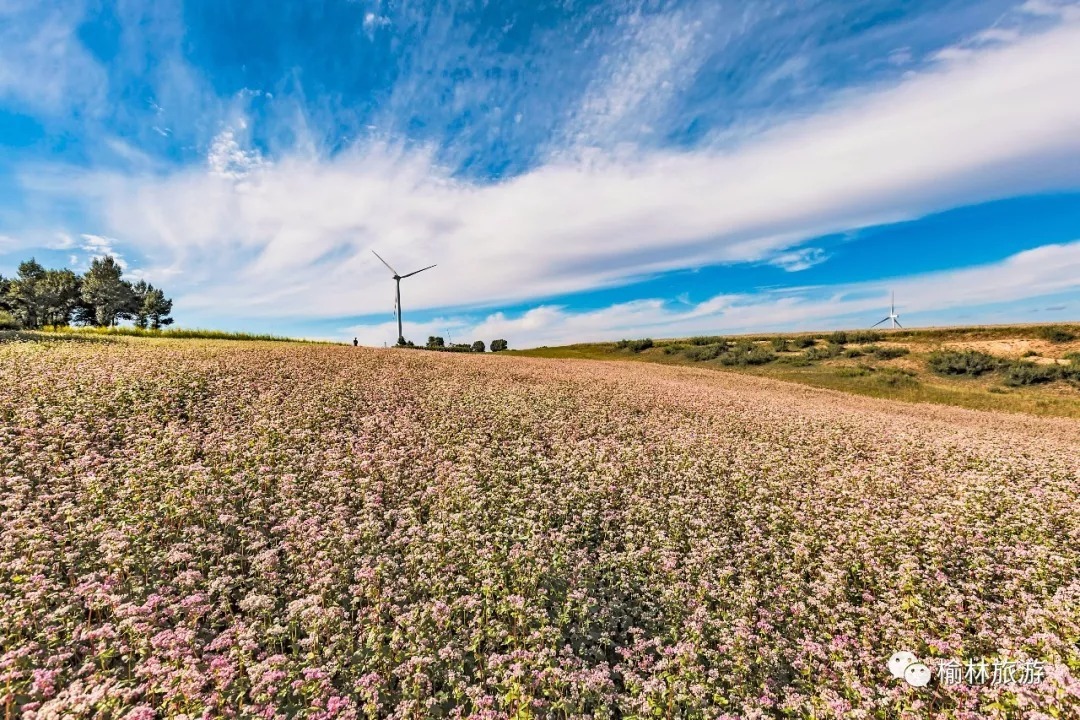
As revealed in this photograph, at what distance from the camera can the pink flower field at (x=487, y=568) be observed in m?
5.52

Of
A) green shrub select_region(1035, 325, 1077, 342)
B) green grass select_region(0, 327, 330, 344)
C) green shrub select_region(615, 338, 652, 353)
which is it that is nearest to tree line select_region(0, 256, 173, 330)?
green grass select_region(0, 327, 330, 344)

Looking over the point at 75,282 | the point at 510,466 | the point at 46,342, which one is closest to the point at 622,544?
the point at 510,466

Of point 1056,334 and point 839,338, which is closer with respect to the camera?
point 1056,334

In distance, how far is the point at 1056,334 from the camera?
53.3m

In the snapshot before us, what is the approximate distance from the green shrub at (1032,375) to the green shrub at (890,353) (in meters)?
11.6

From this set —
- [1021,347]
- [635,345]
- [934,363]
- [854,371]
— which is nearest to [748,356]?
[854,371]

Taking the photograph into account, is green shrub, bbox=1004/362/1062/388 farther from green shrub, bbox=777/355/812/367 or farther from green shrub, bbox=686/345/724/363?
green shrub, bbox=686/345/724/363

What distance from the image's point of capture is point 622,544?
9852mm

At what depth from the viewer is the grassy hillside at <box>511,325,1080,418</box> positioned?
40469mm

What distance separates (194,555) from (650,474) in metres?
10.8

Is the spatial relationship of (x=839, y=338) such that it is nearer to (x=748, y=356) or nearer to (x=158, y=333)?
(x=748, y=356)

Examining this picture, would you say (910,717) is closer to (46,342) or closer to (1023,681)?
(1023,681)

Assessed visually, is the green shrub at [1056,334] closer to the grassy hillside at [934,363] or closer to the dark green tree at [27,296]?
the grassy hillside at [934,363]

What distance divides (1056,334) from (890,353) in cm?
1787
